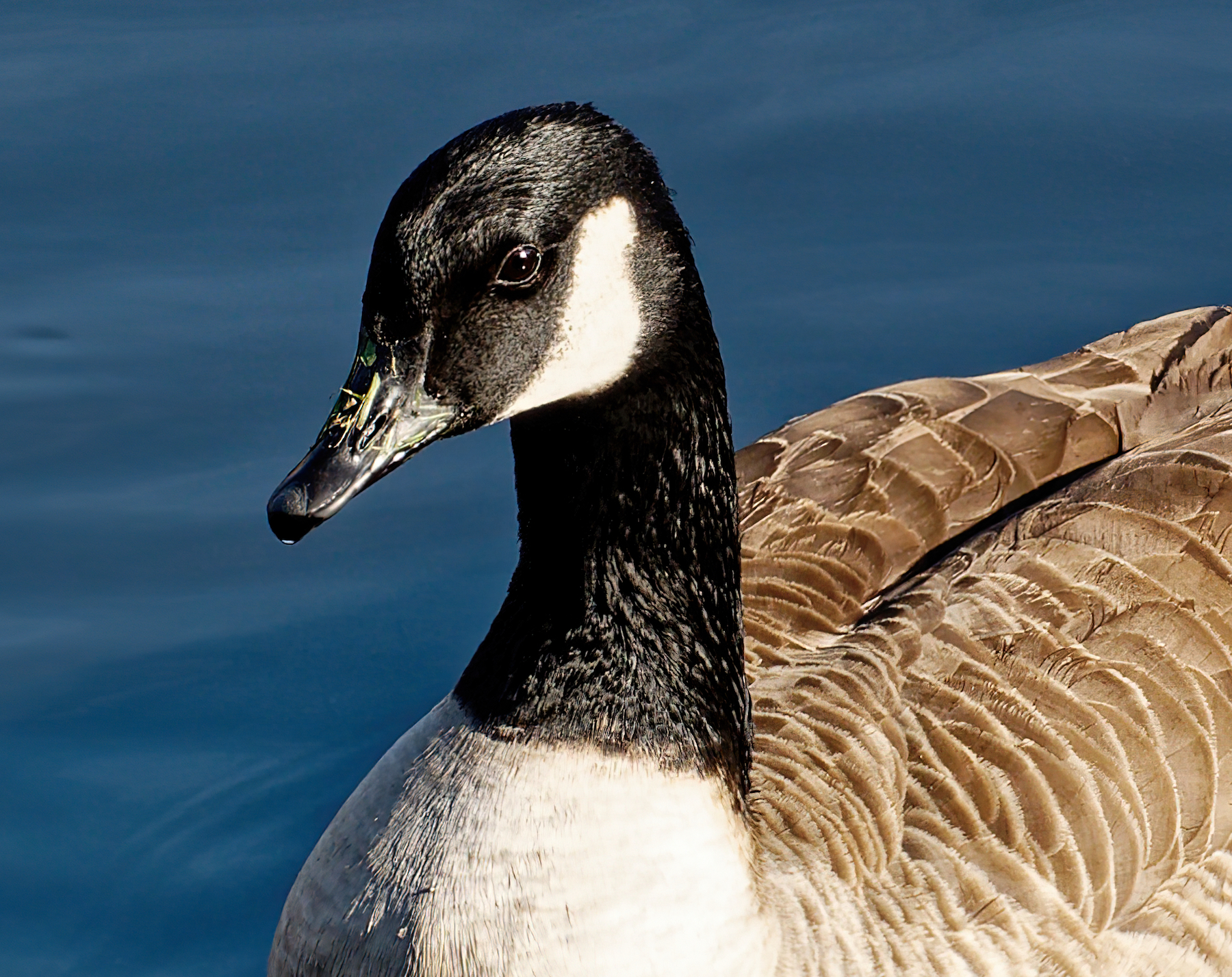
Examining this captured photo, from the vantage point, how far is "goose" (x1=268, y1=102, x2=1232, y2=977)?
259 cm

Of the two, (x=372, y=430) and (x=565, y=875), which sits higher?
(x=372, y=430)

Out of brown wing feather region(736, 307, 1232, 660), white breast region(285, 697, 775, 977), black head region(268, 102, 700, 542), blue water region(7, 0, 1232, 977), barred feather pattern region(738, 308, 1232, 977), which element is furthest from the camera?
blue water region(7, 0, 1232, 977)

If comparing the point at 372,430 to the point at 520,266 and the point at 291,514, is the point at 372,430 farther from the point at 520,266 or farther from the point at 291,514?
the point at 520,266

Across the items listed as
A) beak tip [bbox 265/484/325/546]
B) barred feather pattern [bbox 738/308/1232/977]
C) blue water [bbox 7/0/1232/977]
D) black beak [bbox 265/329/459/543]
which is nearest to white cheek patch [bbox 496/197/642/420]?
black beak [bbox 265/329/459/543]

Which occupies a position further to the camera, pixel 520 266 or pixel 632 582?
pixel 632 582

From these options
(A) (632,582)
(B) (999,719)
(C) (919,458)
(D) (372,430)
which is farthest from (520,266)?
(C) (919,458)

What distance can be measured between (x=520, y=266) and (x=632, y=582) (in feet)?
2.01

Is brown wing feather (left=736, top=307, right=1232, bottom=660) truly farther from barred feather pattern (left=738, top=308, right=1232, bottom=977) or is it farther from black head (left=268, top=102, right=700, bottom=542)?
black head (left=268, top=102, right=700, bottom=542)

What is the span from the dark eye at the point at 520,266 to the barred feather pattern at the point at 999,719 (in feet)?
3.36

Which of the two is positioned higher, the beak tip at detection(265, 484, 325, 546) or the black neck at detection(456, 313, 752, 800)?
the beak tip at detection(265, 484, 325, 546)

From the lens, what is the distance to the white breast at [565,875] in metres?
2.70

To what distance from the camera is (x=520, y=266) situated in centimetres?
255

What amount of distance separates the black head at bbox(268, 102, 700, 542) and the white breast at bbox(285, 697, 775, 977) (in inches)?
22.9

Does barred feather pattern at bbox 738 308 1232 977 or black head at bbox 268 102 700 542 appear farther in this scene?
barred feather pattern at bbox 738 308 1232 977
